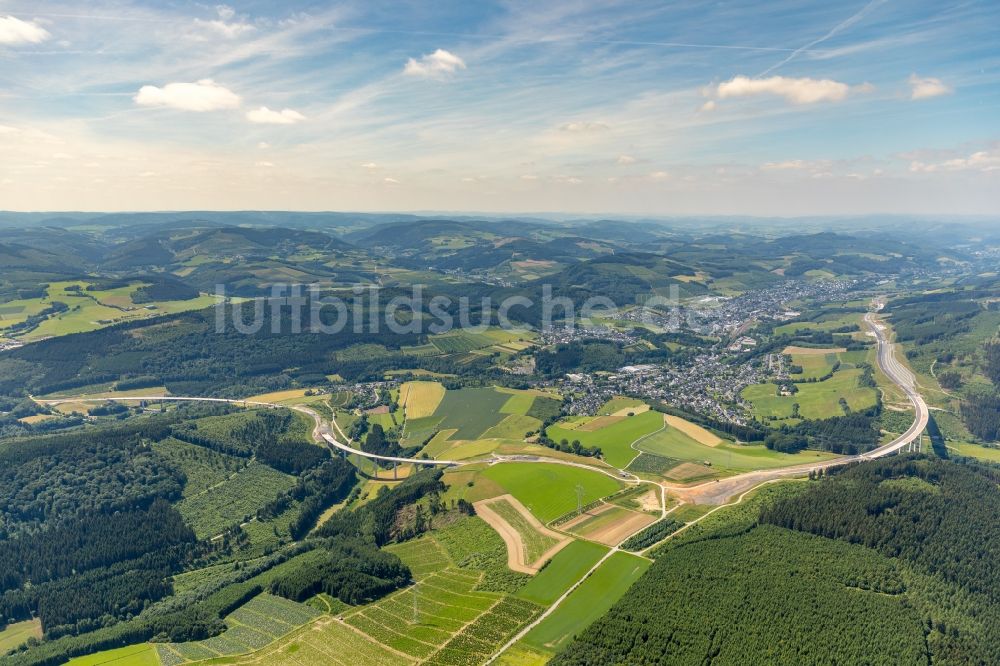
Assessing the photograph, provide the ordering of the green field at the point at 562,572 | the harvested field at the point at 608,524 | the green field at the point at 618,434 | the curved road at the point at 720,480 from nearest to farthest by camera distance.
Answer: the green field at the point at 562,572 < the harvested field at the point at 608,524 < the curved road at the point at 720,480 < the green field at the point at 618,434

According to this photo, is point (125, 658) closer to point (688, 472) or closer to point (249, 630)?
point (249, 630)

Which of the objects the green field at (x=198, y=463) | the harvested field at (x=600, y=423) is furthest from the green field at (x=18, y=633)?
the harvested field at (x=600, y=423)

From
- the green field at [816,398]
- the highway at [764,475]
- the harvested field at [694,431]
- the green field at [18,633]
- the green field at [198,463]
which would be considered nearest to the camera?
the green field at [18,633]

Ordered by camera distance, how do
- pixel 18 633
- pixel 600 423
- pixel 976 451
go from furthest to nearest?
1. pixel 600 423
2. pixel 976 451
3. pixel 18 633

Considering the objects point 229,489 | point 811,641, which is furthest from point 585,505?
point 229,489

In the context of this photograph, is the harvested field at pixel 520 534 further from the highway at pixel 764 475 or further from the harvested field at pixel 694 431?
the harvested field at pixel 694 431

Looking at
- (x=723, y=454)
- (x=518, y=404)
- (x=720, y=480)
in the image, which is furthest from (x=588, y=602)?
(x=518, y=404)
